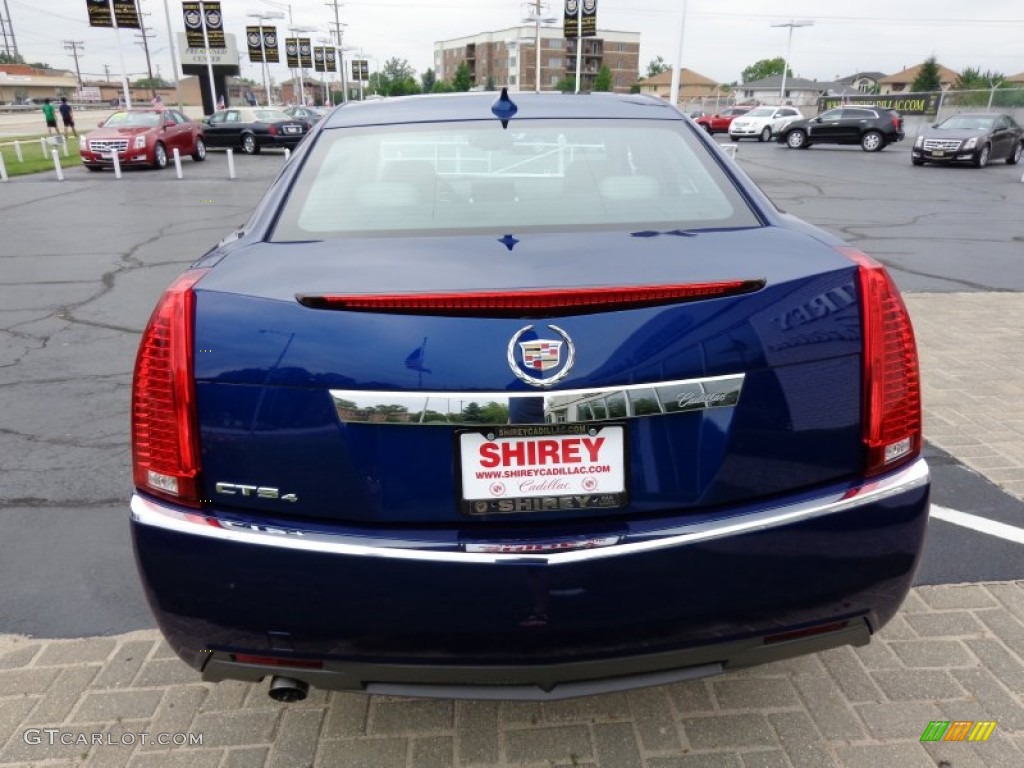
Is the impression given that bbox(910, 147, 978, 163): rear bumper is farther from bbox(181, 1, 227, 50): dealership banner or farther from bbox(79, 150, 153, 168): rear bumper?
bbox(181, 1, 227, 50): dealership banner

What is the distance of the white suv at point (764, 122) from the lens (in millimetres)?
37344

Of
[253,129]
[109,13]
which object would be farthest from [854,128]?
[109,13]

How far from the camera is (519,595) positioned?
171 cm

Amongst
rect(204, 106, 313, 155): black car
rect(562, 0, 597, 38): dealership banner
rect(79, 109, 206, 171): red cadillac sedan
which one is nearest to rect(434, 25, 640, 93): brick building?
rect(562, 0, 597, 38): dealership banner

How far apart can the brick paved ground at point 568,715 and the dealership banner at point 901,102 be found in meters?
45.9

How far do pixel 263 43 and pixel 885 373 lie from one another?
6139 centimetres

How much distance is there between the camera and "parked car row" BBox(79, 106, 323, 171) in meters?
20.9

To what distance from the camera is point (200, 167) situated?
76.0 ft

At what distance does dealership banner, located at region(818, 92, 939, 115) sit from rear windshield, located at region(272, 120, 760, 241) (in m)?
45.6

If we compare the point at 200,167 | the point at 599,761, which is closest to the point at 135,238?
the point at 599,761

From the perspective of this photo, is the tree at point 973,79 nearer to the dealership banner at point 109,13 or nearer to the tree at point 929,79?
the tree at point 929,79

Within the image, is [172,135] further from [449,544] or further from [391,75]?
[391,75]

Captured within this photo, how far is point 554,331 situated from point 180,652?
1.22 metres

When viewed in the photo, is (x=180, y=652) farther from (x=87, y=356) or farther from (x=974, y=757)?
(x=87, y=356)
